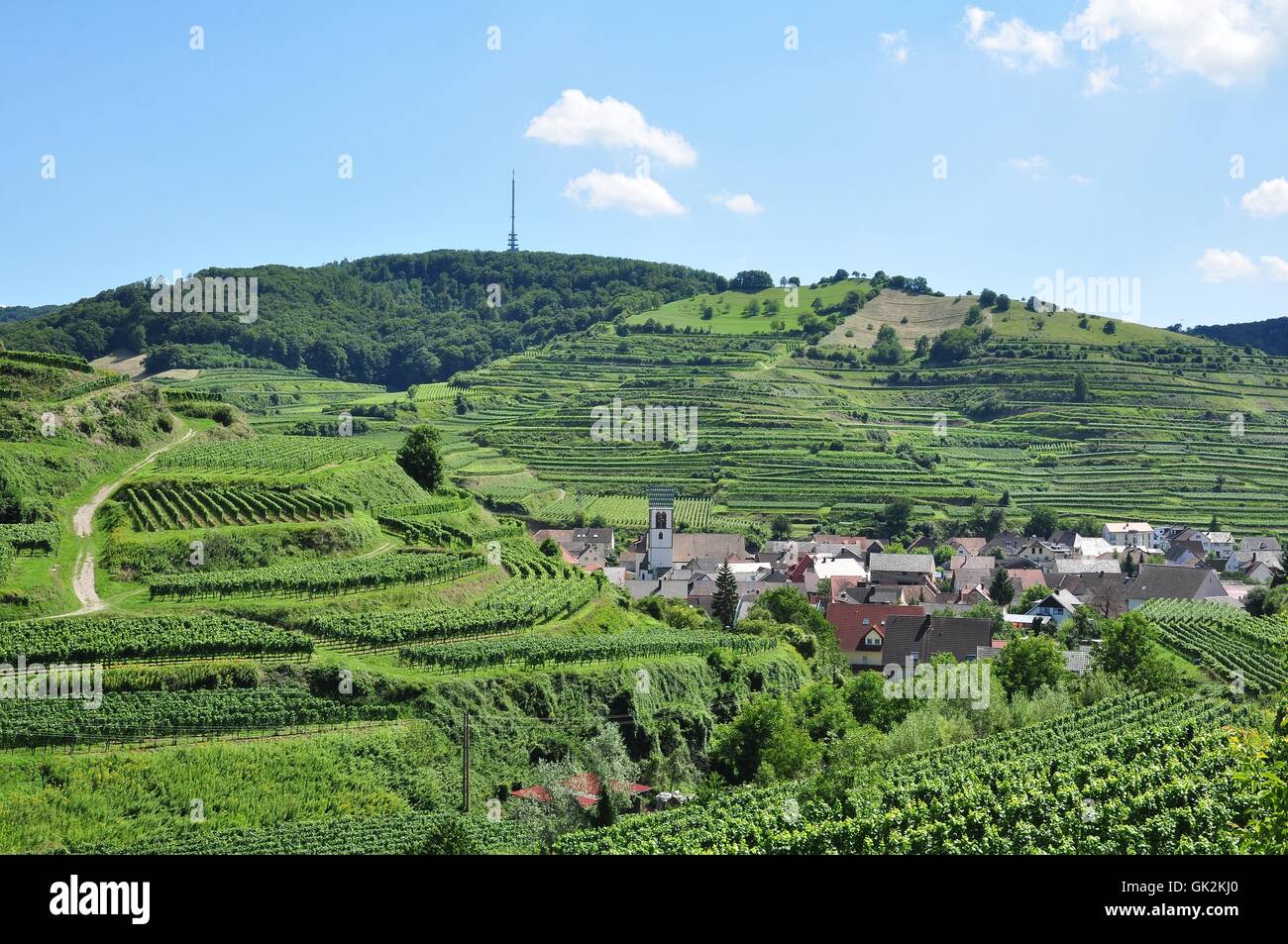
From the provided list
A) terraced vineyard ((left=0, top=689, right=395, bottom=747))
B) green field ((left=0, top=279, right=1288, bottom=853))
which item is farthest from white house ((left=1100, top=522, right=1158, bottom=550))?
terraced vineyard ((left=0, top=689, right=395, bottom=747))

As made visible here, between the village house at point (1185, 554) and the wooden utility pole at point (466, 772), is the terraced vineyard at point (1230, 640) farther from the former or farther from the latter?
the wooden utility pole at point (466, 772)

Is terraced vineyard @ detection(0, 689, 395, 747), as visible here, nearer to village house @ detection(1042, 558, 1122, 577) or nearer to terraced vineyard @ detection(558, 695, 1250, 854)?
terraced vineyard @ detection(558, 695, 1250, 854)

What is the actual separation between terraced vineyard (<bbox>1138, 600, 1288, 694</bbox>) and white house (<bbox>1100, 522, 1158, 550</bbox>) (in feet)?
119

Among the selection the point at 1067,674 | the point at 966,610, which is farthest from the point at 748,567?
the point at 1067,674

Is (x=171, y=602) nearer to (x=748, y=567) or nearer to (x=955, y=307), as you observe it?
(x=748, y=567)

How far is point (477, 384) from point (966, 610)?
9549 cm

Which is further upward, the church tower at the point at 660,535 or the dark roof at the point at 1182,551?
the church tower at the point at 660,535

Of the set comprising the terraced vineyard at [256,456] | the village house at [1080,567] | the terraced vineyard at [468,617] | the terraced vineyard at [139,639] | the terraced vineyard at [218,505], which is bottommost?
the village house at [1080,567]

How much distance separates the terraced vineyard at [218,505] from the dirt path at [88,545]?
1241mm

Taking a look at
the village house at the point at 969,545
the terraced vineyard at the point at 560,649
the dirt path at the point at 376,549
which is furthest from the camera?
the village house at the point at 969,545

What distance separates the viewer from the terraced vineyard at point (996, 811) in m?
24.8

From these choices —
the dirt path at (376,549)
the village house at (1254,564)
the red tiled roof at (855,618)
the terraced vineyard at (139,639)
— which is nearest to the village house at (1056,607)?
the red tiled roof at (855,618)

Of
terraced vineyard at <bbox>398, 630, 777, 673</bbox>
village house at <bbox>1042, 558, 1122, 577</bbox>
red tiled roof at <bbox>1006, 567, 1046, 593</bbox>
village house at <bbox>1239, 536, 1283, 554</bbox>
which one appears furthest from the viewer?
village house at <bbox>1239, 536, 1283, 554</bbox>

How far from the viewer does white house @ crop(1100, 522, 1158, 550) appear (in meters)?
112
